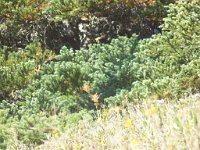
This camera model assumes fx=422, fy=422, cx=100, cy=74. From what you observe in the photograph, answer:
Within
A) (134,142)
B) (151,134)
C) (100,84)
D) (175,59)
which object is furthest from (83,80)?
(151,134)

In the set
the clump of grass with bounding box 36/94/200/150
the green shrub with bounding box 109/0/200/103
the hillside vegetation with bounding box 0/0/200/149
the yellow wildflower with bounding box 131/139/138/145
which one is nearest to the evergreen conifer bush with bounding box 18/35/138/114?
the hillside vegetation with bounding box 0/0/200/149

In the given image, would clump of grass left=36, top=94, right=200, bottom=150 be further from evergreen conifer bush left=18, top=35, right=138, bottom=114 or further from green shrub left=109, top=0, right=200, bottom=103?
evergreen conifer bush left=18, top=35, right=138, bottom=114

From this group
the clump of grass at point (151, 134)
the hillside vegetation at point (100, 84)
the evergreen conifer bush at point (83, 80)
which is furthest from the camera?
the evergreen conifer bush at point (83, 80)

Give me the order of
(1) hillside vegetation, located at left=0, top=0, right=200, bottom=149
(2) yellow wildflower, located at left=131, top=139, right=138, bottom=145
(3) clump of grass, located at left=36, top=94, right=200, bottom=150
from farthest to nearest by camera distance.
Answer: (1) hillside vegetation, located at left=0, top=0, right=200, bottom=149 < (2) yellow wildflower, located at left=131, top=139, right=138, bottom=145 < (3) clump of grass, located at left=36, top=94, right=200, bottom=150

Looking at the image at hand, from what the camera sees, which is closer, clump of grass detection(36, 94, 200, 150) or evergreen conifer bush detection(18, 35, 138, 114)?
clump of grass detection(36, 94, 200, 150)

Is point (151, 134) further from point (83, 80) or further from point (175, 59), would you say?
point (83, 80)

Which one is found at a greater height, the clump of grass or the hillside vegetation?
the hillside vegetation

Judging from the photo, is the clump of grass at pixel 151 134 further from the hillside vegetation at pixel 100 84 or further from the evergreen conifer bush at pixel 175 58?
the evergreen conifer bush at pixel 175 58

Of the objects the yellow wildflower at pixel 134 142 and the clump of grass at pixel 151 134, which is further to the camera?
the yellow wildflower at pixel 134 142

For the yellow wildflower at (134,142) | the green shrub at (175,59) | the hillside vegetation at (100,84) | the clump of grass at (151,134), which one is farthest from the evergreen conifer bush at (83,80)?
the yellow wildflower at (134,142)

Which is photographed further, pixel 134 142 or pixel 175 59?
pixel 175 59

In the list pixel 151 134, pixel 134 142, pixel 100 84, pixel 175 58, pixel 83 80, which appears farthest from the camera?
pixel 83 80

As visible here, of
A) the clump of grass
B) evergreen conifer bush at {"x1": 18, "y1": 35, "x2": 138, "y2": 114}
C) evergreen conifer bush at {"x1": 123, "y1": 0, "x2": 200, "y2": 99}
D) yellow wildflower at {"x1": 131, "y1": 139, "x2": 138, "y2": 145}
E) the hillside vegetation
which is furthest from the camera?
evergreen conifer bush at {"x1": 18, "y1": 35, "x2": 138, "y2": 114}

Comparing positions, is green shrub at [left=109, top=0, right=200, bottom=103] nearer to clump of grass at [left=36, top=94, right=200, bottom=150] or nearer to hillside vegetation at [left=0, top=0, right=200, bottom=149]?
hillside vegetation at [left=0, top=0, right=200, bottom=149]
